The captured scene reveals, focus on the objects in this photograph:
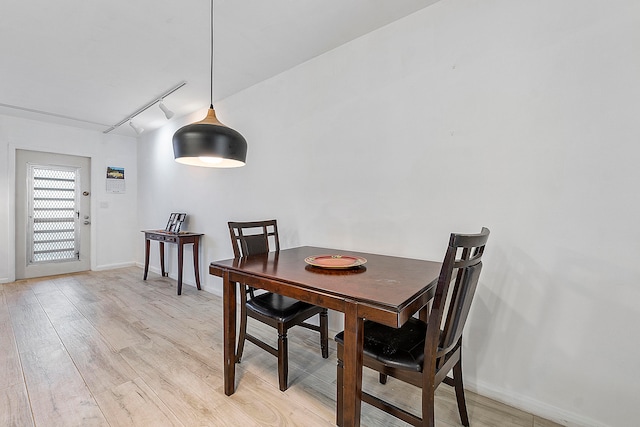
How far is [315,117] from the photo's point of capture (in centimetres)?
258

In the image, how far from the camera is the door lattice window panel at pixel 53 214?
439 centimetres

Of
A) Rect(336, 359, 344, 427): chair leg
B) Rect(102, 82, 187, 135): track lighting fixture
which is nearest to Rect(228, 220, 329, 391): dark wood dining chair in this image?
Rect(336, 359, 344, 427): chair leg

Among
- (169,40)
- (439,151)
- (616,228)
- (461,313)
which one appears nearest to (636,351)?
(616,228)

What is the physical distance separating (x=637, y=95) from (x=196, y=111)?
4.31m

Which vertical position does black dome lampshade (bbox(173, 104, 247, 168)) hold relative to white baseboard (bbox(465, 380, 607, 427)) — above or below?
above

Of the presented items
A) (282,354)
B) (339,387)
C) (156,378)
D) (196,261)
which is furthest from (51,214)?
(339,387)

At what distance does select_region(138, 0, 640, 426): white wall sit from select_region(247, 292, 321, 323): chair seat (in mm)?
719

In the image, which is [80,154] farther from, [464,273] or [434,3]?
[464,273]

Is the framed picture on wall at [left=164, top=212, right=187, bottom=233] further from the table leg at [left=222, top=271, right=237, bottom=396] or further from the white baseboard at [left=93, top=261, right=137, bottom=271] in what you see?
the table leg at [left=222, top=271, right=237, bottom=396]

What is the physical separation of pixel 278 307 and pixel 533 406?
1.58 metres

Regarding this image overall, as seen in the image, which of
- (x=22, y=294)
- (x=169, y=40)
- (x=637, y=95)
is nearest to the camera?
(x=637, y=95)

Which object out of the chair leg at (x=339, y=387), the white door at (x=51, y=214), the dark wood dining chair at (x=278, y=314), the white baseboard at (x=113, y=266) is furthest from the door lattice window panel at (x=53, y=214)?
the chair leg at (x=339, y=387)

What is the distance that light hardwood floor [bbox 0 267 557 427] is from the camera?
4.99ft

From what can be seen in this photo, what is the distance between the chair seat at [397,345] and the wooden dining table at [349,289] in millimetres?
157
